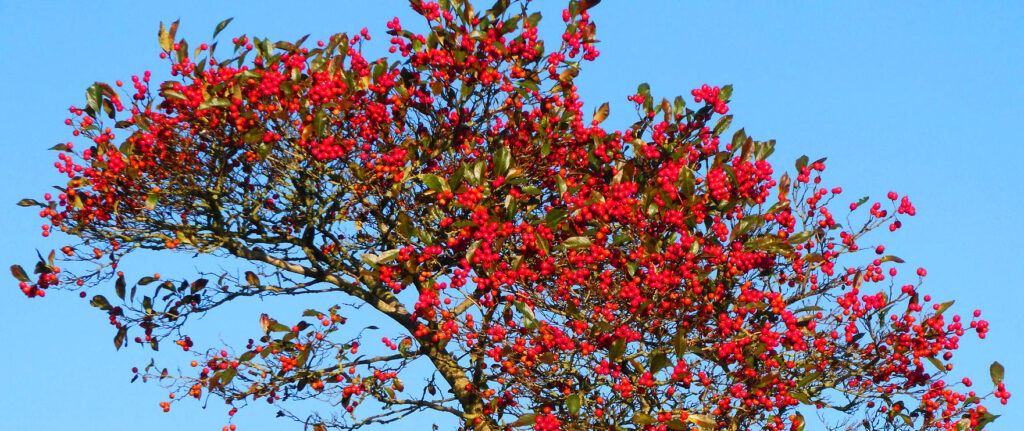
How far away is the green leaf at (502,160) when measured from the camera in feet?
37.8

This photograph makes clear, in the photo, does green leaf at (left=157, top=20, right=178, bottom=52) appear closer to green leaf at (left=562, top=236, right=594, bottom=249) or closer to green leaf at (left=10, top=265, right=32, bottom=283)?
green leaf at (left=10, top=265, right=32, bottom=283)

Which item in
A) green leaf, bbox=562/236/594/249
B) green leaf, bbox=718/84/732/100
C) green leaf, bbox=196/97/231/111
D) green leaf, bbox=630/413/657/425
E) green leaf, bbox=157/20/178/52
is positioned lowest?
green leaf, bbox=630/413/657/425

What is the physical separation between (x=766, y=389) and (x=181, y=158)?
688cm

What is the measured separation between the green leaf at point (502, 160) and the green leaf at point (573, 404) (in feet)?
8.33

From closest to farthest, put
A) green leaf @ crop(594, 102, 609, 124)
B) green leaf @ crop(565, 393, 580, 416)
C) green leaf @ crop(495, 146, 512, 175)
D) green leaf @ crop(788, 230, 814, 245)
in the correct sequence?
green leaf @ crop(565, 393, 580, 416) < green leaf @ crop(495, 146, 512, 175) < green leaf @ crop(788, 230, 814, 245) < green leaf @ crop(594, 102, 609, 124)

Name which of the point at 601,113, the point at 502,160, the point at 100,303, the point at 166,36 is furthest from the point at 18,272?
the point at 601,113

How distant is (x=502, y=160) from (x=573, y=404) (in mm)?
2724

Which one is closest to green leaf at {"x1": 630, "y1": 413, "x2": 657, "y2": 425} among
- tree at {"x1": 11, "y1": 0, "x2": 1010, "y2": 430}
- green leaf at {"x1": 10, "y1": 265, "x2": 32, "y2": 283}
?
tree at {"x1": 11, "y1": 0, "x2": 1010, "y2": 430}

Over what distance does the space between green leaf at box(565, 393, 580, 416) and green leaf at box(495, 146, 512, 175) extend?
254 centimetres

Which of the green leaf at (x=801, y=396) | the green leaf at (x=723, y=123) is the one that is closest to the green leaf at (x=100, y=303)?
the green leaf at (x=723, y=123)

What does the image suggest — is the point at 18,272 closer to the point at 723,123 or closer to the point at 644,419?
the point at 644,419

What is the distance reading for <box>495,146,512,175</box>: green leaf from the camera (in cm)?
1152

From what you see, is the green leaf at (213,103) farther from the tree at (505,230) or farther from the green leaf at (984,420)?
the green leaf at (984,420)

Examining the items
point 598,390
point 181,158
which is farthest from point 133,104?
point 598,390
